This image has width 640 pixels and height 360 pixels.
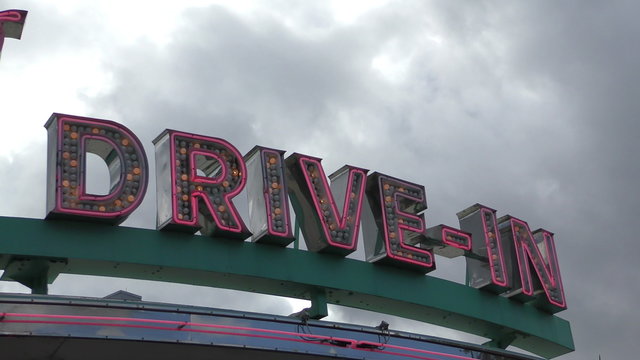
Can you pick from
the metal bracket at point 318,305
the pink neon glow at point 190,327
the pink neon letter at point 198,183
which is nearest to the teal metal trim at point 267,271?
the metal bracket at point 318,305

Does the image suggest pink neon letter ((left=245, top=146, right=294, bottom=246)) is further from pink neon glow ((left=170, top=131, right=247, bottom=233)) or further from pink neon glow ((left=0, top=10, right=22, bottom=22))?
pink neon glow ((left=0, top=10, right=22, bottom=22))

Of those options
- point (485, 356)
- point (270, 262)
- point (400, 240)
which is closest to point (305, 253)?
point (270, 262)

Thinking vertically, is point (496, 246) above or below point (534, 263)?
above

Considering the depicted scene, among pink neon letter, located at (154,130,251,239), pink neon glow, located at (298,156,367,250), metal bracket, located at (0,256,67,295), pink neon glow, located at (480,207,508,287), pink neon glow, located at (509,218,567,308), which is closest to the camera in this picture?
metal bracket, located at (0,256,67,295)

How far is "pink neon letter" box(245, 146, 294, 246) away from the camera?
19.8 m

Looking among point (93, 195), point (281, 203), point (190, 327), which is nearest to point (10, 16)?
point (93, 195)

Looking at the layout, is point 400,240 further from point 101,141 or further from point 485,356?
point 101,141

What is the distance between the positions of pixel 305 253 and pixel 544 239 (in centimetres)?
703

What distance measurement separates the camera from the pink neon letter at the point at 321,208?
20469mm

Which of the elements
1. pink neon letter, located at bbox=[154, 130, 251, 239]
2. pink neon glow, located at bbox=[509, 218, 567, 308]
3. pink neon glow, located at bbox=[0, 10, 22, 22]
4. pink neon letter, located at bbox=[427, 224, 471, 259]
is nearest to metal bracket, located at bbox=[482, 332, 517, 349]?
pink neon glow, located at bbox=[509, 218, 567, 308]

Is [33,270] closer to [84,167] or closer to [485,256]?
[84,167]

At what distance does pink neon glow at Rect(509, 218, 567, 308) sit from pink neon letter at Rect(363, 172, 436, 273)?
2.69 m

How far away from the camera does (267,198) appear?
19875mm

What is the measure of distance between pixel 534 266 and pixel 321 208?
234 inches
